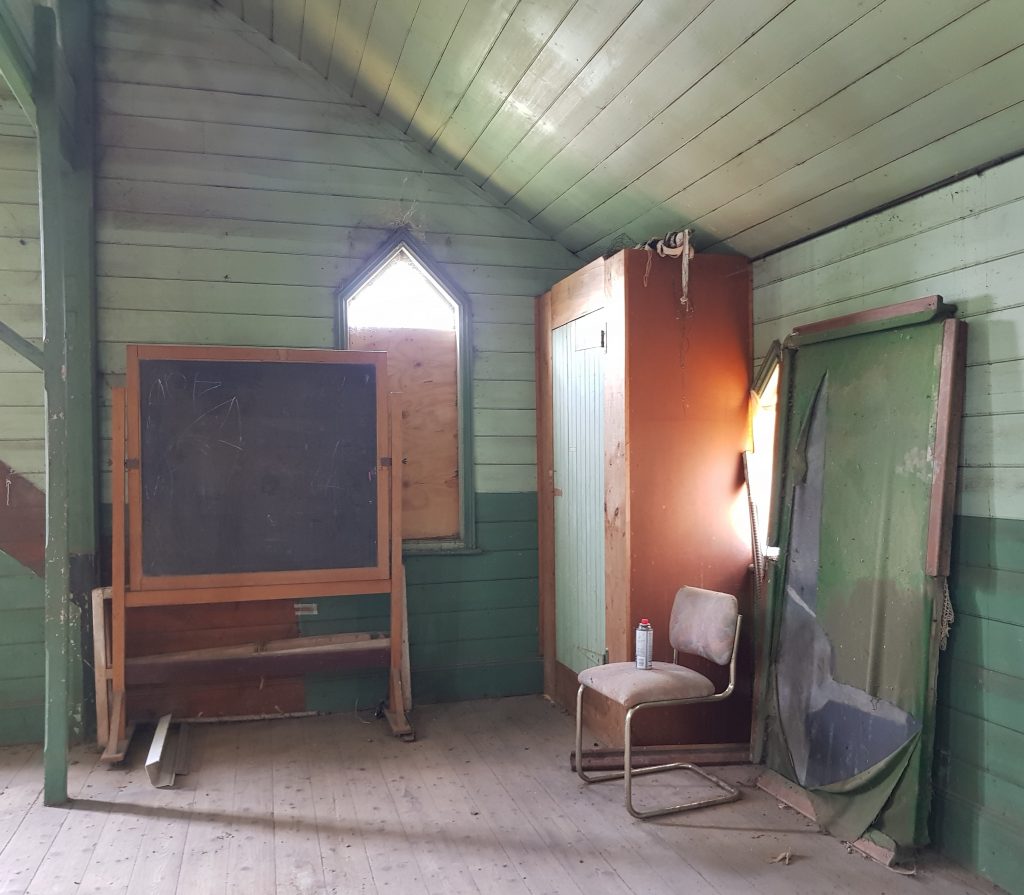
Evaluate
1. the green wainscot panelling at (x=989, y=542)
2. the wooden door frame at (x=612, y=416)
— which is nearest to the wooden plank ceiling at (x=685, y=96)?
the wooden door frame at (x=612, y=416)

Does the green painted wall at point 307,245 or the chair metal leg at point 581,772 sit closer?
the chair metal leg at point 581,772

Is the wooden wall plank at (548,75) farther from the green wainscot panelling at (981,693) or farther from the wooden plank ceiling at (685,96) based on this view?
the green wainscot panelling at (981,693)

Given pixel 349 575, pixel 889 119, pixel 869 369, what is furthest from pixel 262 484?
pixel 889 119

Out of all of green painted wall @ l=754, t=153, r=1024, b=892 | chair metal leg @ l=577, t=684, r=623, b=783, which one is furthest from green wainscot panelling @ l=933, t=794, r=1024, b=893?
chair metal leg @ l=577, t=684, r=623, b=783

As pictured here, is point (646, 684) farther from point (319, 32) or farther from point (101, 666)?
point (319, 32)

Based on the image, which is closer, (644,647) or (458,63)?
(644,647)

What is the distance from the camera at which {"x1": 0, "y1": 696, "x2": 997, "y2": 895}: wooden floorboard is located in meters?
2.38

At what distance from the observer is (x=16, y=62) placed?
272 cm

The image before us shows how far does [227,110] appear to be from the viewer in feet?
12.8

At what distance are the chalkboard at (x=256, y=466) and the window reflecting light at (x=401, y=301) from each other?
47 centimetres

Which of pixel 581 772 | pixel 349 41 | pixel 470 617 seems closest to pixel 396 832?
pixel 581 772

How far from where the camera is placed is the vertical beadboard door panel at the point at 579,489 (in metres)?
3.61

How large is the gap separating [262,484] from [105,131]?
1.77 metres

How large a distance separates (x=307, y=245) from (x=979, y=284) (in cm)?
287
